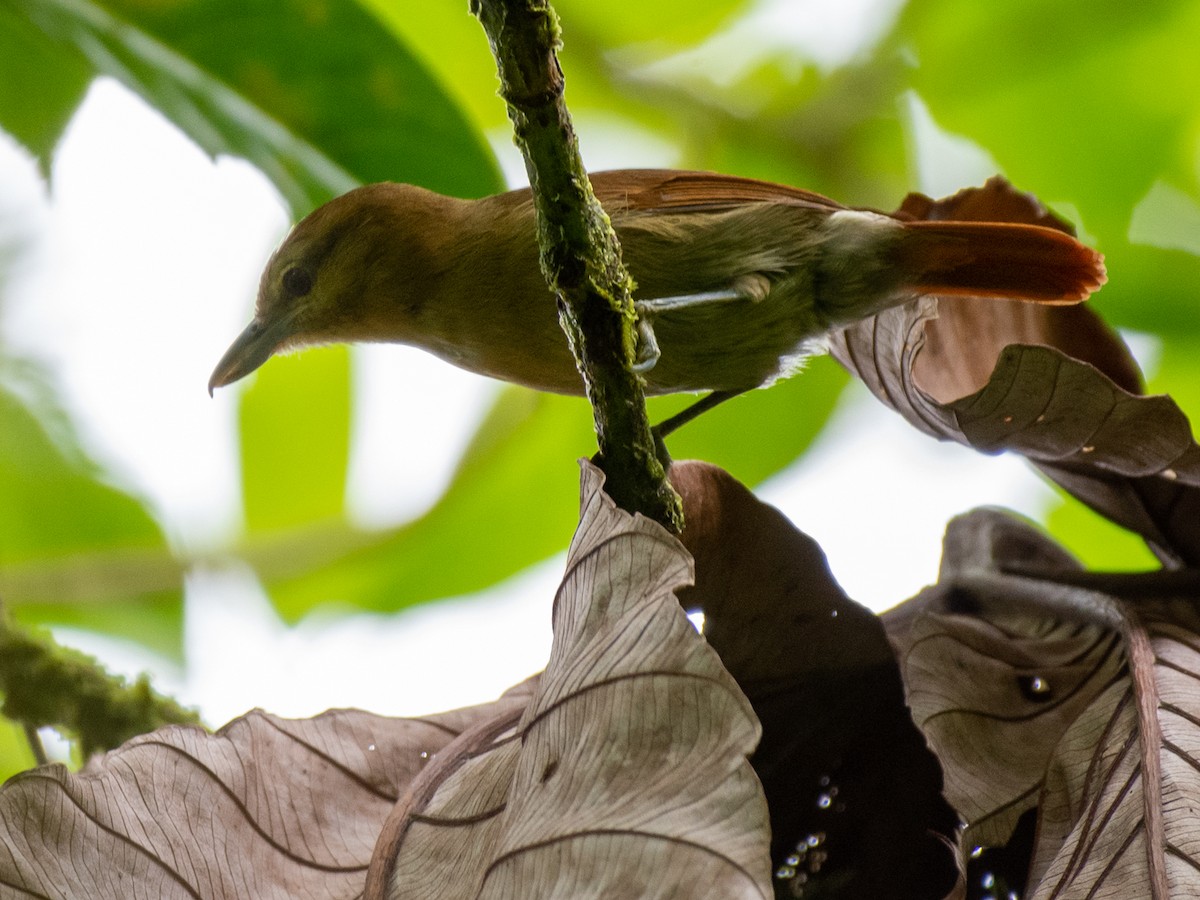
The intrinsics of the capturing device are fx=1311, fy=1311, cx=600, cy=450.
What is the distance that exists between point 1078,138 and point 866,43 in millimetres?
638

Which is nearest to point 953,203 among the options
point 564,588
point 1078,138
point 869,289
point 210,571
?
point 869,289

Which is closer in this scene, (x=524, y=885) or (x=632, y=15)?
(x=524, y=885)

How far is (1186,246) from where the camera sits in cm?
339

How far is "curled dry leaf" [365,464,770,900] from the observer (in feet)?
3.45

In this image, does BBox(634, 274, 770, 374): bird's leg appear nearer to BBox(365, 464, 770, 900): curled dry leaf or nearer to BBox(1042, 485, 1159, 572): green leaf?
BBox(365, 464, 770, 900): curled dry leaf

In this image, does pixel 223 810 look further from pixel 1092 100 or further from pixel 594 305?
pixel 1092 100

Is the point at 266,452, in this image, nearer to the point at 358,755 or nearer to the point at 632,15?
the point at 632,15

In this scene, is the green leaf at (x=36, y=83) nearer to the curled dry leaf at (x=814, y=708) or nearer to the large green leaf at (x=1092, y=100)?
the curled dry leaf at (x=814, y=708)

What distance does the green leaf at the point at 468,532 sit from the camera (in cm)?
352

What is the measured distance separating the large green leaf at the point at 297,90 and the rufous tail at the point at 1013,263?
0.92 m

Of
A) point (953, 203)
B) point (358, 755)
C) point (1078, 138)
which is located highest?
point (1078, 138)

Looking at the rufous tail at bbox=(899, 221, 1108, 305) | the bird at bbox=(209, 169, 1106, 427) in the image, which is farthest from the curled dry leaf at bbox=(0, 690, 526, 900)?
the rufous tail at bbox=(899, 221, 1108, 305)

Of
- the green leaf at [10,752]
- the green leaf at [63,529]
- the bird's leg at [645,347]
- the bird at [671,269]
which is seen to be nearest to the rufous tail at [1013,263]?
the bird at [671,269]

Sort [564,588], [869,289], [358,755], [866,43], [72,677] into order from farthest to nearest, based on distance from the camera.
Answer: [866,43] < [869,289] < [72,677] < [358,755] < [564,588]
